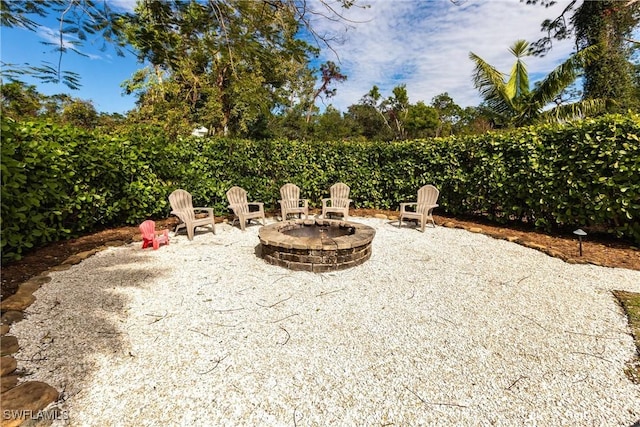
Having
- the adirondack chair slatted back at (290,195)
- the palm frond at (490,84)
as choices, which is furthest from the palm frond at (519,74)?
the adirondack chair slatted back at (290,195)

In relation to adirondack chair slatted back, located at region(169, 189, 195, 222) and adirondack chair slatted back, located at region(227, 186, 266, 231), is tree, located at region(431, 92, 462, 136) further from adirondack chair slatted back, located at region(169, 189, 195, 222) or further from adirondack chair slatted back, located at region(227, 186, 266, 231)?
adirondack chair slatted back, located at region(169, 189, 195, 222)

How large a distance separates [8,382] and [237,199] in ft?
15.1

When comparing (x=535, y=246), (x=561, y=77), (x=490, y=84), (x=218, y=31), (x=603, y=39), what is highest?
(x=603, y=39)

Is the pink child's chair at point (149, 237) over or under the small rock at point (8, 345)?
over

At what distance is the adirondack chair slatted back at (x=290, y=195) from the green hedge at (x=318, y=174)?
0.73 meters

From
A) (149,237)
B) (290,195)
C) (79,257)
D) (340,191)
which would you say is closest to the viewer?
(79,257)

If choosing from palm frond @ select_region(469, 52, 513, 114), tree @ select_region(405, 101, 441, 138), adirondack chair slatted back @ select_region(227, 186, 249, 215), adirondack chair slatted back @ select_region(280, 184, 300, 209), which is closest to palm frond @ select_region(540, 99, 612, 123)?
palm frond @ select_region(469, 52, 513, 114)

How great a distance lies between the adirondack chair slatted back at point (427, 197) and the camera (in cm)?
591

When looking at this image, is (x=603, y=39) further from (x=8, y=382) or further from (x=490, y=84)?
(x=8, y=382)

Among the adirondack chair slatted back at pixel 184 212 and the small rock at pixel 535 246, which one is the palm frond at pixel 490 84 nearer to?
the small rock at pixel 535 246

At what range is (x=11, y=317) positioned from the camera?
2.35m

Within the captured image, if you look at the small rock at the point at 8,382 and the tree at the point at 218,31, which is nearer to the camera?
the small rock at the point at 8,382

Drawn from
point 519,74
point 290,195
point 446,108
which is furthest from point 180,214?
point 446,108

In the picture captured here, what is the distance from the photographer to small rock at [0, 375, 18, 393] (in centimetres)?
161
